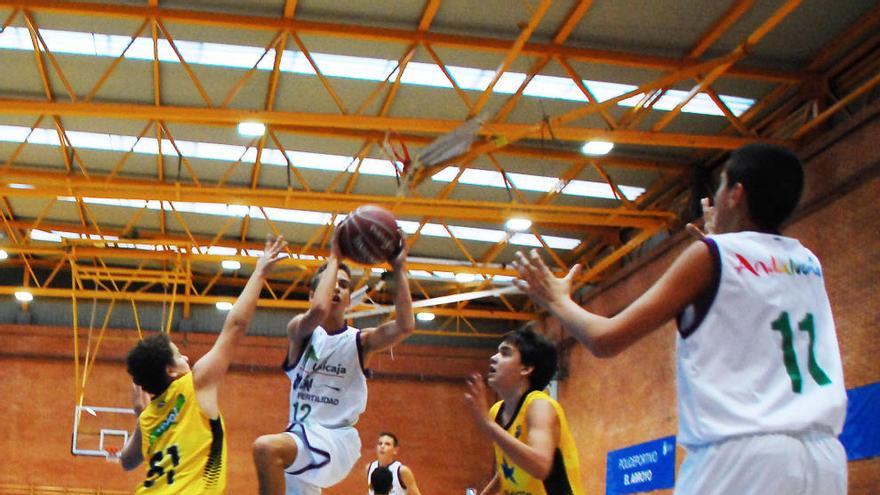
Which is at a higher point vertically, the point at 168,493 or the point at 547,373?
the point at 547,373

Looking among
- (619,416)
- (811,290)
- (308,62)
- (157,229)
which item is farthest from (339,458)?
(157,229)

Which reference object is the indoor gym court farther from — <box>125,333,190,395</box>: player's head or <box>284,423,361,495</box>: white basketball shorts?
<box>125,333,190,395</box>: player's head

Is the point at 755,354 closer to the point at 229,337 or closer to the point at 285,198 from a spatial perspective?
the point at 229,337

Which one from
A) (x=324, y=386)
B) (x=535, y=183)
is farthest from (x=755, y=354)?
(x=535, y=183)

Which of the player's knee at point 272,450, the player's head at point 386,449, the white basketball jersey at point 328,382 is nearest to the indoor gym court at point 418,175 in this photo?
the player's head at point 386,449

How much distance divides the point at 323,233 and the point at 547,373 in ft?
53.5

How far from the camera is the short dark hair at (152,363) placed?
211 inches

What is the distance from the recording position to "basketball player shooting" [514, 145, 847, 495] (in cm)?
276

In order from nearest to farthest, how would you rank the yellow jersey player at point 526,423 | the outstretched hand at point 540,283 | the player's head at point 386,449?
1. the outstretched hand at point 540,283
2. the yellow jersey player at point 526,423
3. the player's head at point 386,449

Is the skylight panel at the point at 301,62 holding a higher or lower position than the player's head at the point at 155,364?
higher

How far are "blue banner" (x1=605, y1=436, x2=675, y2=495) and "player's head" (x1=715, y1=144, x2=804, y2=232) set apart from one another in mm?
15104

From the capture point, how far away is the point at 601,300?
856 inches

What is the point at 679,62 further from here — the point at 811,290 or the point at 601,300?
the point at 811,290

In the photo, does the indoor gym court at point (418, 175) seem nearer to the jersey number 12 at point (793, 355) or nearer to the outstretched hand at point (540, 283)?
the outstretched hand at point (540, 283)
